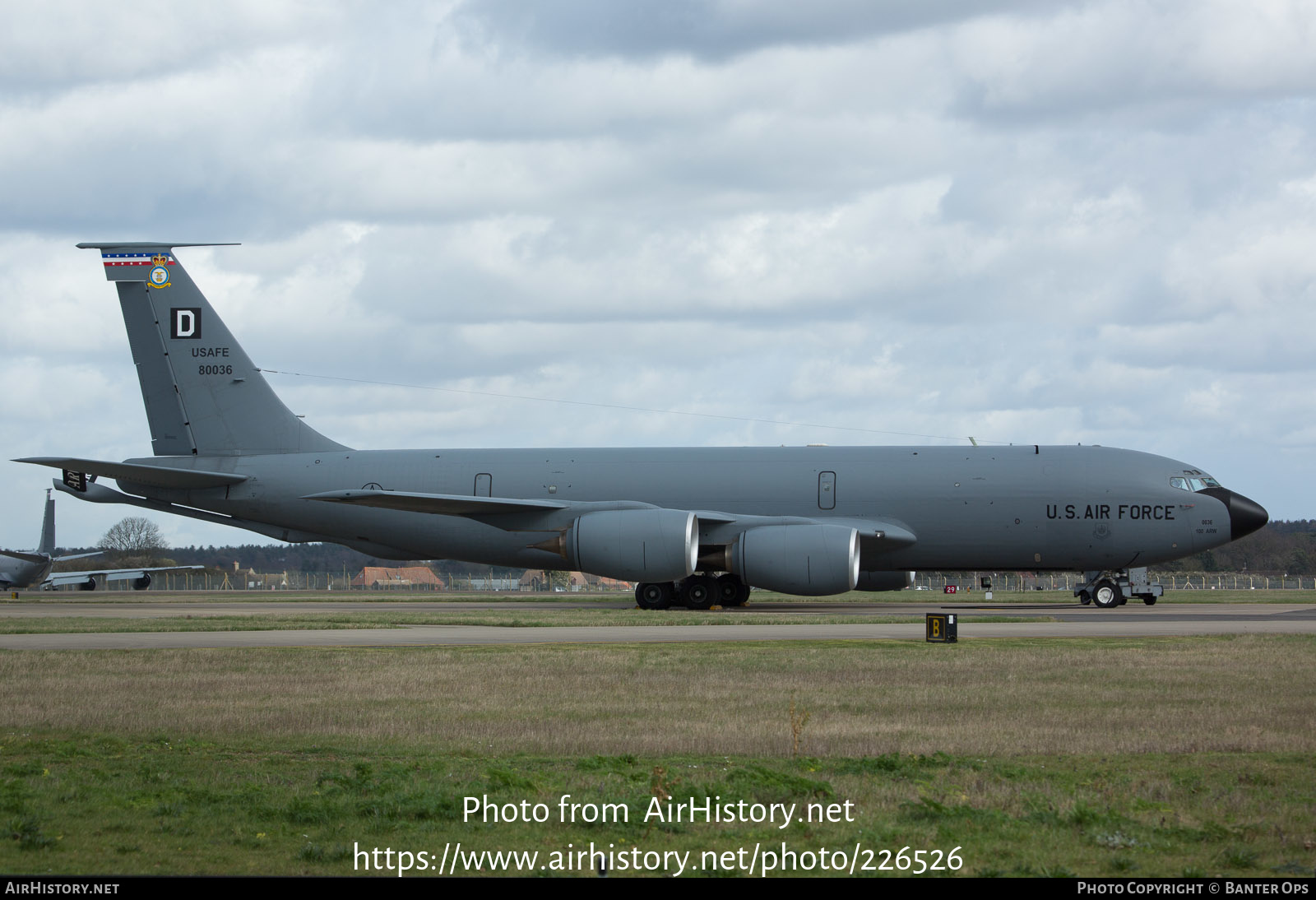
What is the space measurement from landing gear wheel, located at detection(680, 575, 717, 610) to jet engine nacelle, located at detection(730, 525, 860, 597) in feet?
6.26

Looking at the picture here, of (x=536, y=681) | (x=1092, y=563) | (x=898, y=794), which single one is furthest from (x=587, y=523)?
(x=898, y=794)

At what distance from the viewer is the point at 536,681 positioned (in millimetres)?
15250

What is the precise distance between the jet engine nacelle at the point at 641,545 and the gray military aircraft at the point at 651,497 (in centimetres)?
5

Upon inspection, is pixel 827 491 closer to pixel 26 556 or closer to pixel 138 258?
pixel 138 258

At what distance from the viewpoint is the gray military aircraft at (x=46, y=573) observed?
67.2 m

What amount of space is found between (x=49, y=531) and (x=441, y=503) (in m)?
52.8

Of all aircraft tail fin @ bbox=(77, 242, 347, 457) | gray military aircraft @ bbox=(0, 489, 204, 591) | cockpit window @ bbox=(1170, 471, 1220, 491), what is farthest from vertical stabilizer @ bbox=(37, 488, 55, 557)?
cockpit window @ bbox=(1170, 471, 1220, 491)

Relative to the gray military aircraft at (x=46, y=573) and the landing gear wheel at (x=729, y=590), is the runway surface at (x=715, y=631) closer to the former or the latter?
the landing gear wheel at (x=729, y=590)

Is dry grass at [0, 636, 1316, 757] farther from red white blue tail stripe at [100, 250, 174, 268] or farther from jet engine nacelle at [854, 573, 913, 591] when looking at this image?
red white blue tail stripe at [100, 250, 174, 268]

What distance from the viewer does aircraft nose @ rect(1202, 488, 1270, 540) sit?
33.4m

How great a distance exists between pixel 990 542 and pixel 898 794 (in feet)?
85.7

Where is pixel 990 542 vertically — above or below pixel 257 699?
above

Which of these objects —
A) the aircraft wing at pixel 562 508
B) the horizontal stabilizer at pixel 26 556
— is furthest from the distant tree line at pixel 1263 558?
the horizontal stabilizer at pixel 26 556

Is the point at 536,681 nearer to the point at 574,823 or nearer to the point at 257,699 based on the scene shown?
the point at 257,699
